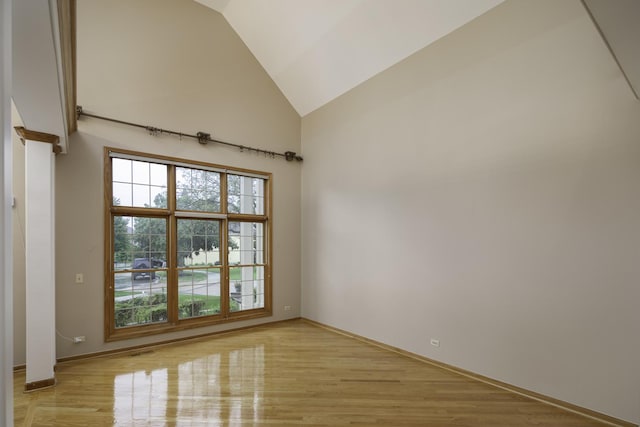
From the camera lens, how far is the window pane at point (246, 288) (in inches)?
209

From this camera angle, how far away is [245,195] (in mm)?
5531

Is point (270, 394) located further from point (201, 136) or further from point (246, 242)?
point (201, 136)

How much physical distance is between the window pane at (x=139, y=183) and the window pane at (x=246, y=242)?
3.94 ft

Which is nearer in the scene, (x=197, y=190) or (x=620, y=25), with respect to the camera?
(x=620, y=25)

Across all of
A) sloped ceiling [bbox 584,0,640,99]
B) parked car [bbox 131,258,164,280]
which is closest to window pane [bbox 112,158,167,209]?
parked car [bbox 131,258,164,280]

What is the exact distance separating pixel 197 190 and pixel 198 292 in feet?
5.17

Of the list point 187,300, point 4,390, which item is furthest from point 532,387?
point 187,300

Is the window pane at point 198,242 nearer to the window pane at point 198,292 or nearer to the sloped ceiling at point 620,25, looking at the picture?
the window pane at point 198,292

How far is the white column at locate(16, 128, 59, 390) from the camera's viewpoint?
3150mm

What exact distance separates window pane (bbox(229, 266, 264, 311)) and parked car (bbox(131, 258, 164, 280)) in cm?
115

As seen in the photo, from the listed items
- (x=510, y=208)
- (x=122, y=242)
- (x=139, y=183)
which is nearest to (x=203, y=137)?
(x=139, y=183)

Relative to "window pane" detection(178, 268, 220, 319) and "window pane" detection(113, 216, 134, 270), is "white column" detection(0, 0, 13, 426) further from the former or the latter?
"window pane" detection(178, 268, 220, 319)

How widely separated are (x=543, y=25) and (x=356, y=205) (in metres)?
2.96

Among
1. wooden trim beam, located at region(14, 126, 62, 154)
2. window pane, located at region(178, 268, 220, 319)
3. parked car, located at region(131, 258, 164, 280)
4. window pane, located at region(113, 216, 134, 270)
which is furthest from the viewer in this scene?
window pane, located at region(178, 268, 220, 319)
